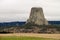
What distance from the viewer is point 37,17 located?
11.6 feet

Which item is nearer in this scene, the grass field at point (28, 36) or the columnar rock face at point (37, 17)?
the grass field at point (28, 36)

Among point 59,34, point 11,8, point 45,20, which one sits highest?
point 11,8

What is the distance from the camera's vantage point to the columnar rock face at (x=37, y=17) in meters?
3.48

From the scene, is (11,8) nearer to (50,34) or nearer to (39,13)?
(39,13)

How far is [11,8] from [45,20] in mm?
663

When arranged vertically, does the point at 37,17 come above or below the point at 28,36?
above

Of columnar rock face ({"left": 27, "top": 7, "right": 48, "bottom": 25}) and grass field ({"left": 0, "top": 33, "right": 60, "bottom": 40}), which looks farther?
columnar rock face ({"left": 27, "top": 7, "right": 48, "bottom": 25})

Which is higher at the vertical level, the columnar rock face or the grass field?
the columnar rock face

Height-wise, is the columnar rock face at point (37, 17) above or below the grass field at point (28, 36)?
above

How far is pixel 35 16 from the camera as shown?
3.55m

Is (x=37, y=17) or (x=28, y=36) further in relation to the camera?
(x=37, y=17)

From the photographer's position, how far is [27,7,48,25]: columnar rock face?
3.48 metres

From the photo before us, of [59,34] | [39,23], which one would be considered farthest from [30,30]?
[59,34]

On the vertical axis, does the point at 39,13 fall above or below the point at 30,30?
above
